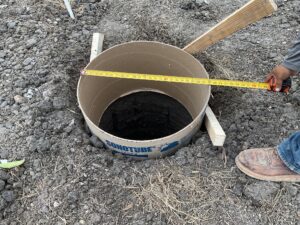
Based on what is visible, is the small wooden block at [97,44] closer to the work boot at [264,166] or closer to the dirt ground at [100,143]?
the dirt ground at [100,143]

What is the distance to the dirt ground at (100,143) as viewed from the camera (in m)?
1.89

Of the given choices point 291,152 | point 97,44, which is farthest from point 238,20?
point 97,44

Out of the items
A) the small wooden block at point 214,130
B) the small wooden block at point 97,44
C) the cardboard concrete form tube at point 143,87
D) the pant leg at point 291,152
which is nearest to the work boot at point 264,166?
the pant leg at point 291,152

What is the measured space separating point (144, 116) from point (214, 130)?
1.07 meters

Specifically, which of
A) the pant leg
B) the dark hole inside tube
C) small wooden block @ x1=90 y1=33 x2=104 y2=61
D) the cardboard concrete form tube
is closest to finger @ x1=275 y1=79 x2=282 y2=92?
the pant leg

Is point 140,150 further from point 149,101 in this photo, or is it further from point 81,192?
point 149,101

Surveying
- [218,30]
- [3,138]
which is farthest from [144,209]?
[218,30]

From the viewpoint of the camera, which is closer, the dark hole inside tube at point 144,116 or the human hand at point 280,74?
the human hand at point 280,74

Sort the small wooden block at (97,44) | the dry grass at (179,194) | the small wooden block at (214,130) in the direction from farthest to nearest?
the small wooden block at (97,44)
the small wooden block at (214,130)
the dry grass at (179,194)

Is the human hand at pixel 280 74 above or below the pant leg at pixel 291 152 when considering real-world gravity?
above

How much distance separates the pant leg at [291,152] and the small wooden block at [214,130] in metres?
0.32

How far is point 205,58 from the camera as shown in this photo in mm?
2576

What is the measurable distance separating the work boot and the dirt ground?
0.04 metres

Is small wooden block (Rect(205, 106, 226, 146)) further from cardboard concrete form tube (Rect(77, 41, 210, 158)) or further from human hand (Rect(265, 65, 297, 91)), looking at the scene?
human hand (Rect(265, 65, 297, 91))
